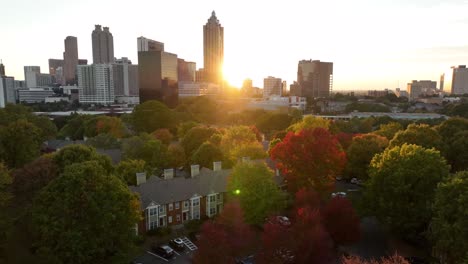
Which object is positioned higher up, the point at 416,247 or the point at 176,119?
the point at 176,119

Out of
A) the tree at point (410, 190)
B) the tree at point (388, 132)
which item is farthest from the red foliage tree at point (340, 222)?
the tree at point (388, 132)

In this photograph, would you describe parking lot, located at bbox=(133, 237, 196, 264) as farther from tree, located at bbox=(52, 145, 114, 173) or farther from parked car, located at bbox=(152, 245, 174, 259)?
tree, located at bbox=(52, 145, 114, 173)

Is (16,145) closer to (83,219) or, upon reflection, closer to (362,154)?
(83,219)

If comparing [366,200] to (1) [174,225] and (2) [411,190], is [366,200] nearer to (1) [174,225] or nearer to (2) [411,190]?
(2) [411,190]

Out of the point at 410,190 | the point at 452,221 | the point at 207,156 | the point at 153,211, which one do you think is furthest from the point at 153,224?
the point at 452,221

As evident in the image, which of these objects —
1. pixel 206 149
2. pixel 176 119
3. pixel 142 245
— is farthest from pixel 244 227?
pixel 176 119

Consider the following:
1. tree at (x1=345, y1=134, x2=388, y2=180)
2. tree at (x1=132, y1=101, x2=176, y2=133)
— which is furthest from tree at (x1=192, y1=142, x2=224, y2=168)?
tree at (x1=132, y1=101, x2=176, y2=133)
